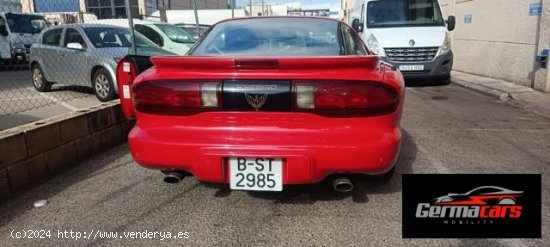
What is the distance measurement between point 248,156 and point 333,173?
55 cm

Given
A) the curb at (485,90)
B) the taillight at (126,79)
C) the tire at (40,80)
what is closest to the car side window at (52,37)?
the tire at (40,80)

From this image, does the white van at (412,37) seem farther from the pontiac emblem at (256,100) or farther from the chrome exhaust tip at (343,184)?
the pontiac emblem at (256,100)

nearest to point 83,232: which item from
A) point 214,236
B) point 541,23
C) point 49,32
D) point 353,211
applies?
point 214,236

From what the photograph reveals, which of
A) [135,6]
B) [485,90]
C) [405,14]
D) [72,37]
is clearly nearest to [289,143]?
[72,37]

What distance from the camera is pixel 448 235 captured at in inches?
108

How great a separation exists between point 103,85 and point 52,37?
7.16ft

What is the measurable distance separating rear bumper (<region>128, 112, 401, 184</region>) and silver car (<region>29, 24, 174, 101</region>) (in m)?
5.27

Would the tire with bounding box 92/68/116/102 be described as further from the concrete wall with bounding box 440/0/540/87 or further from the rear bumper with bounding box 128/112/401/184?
the concrete wall with bounding box 440/0/540/87

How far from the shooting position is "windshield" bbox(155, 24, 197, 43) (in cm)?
1225

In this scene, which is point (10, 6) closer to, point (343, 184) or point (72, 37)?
point (72, 37)

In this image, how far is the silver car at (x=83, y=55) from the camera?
775 cm

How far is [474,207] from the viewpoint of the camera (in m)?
2.67

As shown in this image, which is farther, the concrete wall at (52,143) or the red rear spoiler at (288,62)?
the concrete wall at (52,143)

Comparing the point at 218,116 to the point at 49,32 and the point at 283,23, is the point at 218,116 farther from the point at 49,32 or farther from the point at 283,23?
the point at 49,32
